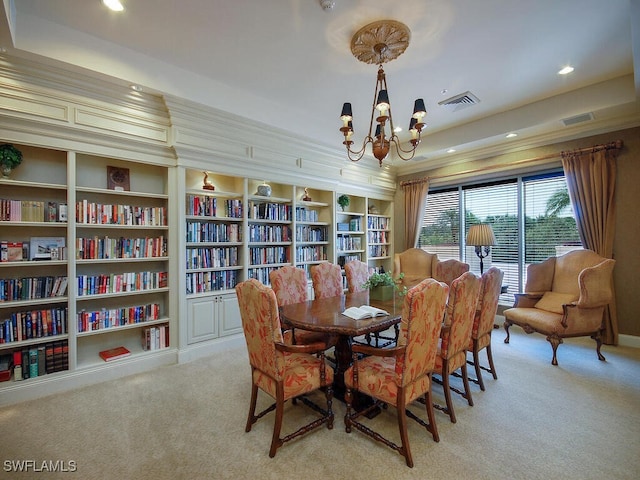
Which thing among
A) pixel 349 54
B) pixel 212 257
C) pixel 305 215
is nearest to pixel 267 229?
pixel 305 215

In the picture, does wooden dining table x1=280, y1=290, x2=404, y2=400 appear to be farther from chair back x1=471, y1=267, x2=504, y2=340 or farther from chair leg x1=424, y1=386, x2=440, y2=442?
chair back x1=471, y1=267, x2=504, y2=340

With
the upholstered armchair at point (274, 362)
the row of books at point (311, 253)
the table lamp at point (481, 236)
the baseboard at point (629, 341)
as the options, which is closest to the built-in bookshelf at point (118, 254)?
the upholstered armchair at point (274, 362)

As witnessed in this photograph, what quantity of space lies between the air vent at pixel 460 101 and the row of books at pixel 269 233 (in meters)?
2.75

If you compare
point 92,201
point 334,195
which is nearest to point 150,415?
point 92,201

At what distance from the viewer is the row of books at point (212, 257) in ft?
11.5

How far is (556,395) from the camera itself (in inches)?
98.3

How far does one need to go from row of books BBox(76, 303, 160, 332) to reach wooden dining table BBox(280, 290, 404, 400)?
1706 millimetres

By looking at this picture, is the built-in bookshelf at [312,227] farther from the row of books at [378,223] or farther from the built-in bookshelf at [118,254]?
the built-in bookshelf at [118,254]

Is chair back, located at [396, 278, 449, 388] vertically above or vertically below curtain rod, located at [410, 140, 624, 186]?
below

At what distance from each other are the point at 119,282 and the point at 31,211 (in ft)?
3.16

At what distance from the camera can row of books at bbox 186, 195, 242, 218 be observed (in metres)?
3.51

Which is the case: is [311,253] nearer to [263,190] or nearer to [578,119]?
[263,190]

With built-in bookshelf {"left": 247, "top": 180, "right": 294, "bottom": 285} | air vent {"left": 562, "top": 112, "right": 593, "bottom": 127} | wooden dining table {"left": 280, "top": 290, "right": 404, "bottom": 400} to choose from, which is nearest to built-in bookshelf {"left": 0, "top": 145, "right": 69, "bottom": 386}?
built-in bookshelf {"left": 247, "top": 180, "right": 294, "bottom": 285}

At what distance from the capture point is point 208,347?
3.48 m
